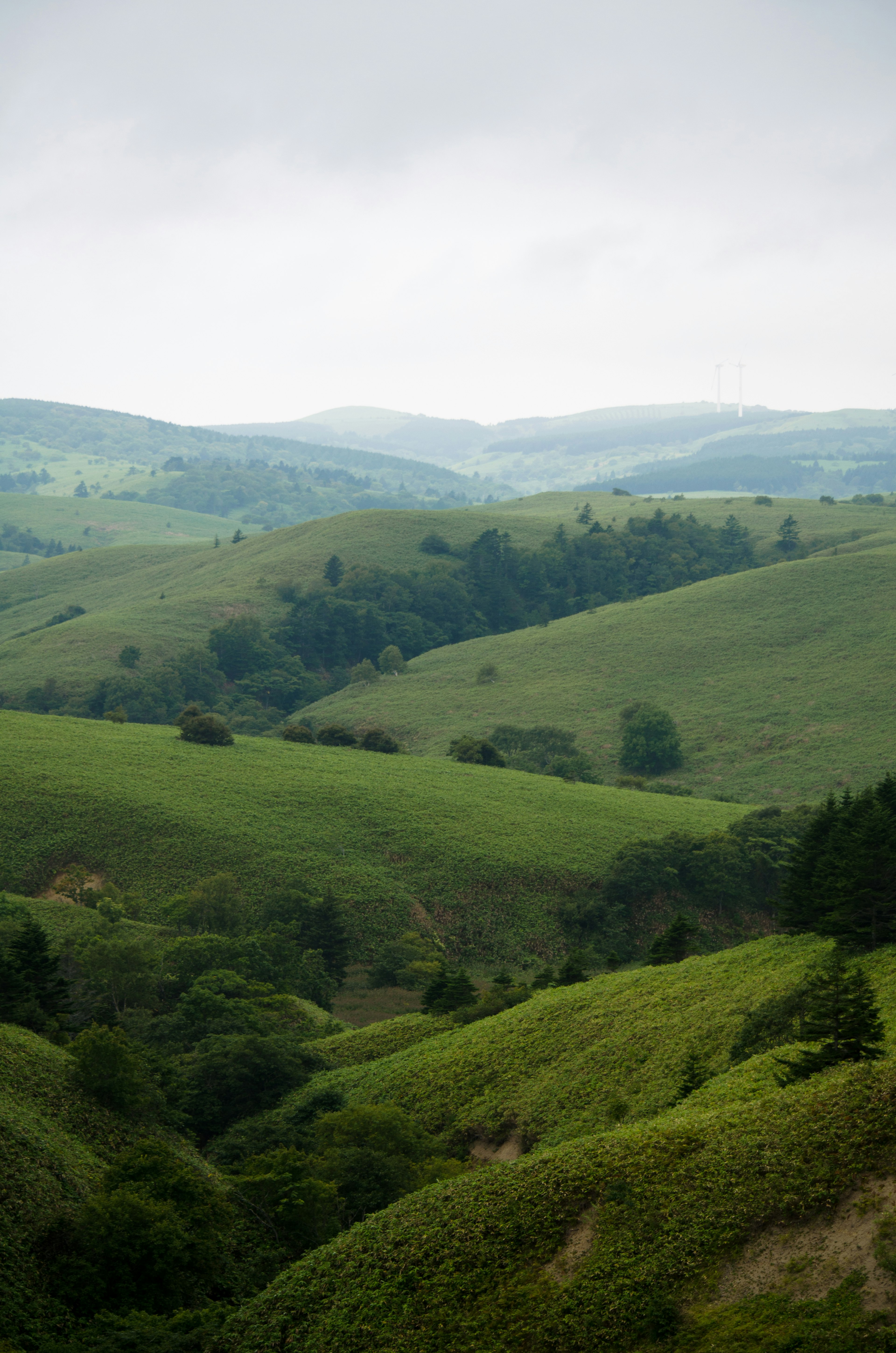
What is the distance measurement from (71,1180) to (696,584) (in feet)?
555

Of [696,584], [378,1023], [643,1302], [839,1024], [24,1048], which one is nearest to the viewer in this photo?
[643,1302]

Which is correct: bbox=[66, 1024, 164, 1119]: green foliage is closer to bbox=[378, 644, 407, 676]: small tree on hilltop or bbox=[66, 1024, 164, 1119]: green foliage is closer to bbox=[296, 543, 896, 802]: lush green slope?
bbox=[296, 543, 896, 802]: lush green slope

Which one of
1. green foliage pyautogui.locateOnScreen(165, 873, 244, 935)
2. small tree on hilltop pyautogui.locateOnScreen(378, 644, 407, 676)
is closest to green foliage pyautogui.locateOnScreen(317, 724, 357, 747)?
green foliage pyautogui.locateOnScreen(165, 873, 244, 935)

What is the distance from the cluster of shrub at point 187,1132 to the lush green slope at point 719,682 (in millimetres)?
71240

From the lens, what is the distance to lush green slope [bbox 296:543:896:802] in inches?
4604

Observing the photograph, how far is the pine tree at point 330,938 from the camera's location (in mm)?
65500

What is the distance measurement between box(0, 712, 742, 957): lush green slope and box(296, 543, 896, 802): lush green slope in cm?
2420

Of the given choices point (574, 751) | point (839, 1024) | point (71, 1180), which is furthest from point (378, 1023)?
point (574, 751)

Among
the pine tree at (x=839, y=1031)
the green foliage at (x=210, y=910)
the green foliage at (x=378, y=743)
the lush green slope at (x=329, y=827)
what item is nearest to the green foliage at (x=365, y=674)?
the green foliage at (x=378, y=743)

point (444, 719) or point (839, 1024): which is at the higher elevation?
point (839, 1024)

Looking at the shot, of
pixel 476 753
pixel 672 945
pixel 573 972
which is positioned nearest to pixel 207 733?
pixel 476 753

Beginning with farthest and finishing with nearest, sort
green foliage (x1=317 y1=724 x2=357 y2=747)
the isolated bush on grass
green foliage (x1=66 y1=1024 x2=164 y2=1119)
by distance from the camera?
green foliage (x1=317 y1=724 x2=357 y2=747) → the isolated bush on grass → green foliage (x1=66 y1=1024 x2=164 y2=1119)

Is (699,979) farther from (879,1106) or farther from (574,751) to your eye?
(574,751)

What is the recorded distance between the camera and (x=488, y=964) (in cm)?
6900
